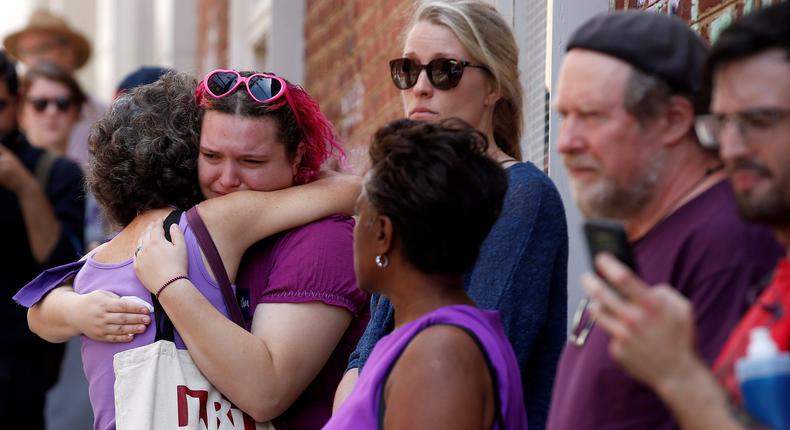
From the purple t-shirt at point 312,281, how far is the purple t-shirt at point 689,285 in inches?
45.0

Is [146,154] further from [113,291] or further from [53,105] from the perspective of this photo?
[53,105]

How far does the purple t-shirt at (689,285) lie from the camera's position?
2.17 meters

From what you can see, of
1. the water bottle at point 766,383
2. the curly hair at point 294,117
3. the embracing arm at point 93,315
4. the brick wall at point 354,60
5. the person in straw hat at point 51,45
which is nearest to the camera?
the water bottle at point 766,383

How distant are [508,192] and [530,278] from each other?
0.20 m

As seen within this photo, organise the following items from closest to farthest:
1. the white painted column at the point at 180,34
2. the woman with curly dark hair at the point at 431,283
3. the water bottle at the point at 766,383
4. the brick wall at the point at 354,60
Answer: the water bottle at the point at 766,383 → the woman with curly dark hair at the point at 431,283 → the brick wall at the point at 354,60 → the white painted column at the point at 180,34

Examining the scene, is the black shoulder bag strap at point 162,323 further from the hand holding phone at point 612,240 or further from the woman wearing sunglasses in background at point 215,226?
the hand holding phone at point 612,240

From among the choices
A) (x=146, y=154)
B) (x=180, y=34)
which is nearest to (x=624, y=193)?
(x=146, y=154)

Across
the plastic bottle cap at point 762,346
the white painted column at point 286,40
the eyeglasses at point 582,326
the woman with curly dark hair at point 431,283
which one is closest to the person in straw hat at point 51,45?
the white painted column at point 286,40

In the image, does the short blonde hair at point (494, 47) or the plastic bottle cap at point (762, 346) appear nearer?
the plastic bottle cap at point (762, 346)

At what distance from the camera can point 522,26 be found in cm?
464

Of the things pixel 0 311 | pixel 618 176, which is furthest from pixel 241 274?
pixel 0 311

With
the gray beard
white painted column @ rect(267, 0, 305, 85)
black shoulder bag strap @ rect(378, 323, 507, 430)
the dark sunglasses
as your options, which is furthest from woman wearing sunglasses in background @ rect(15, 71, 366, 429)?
white painted column @ rect(267, 0, 305, 85)

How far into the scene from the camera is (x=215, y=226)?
3357mm

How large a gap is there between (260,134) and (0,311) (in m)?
2.56
